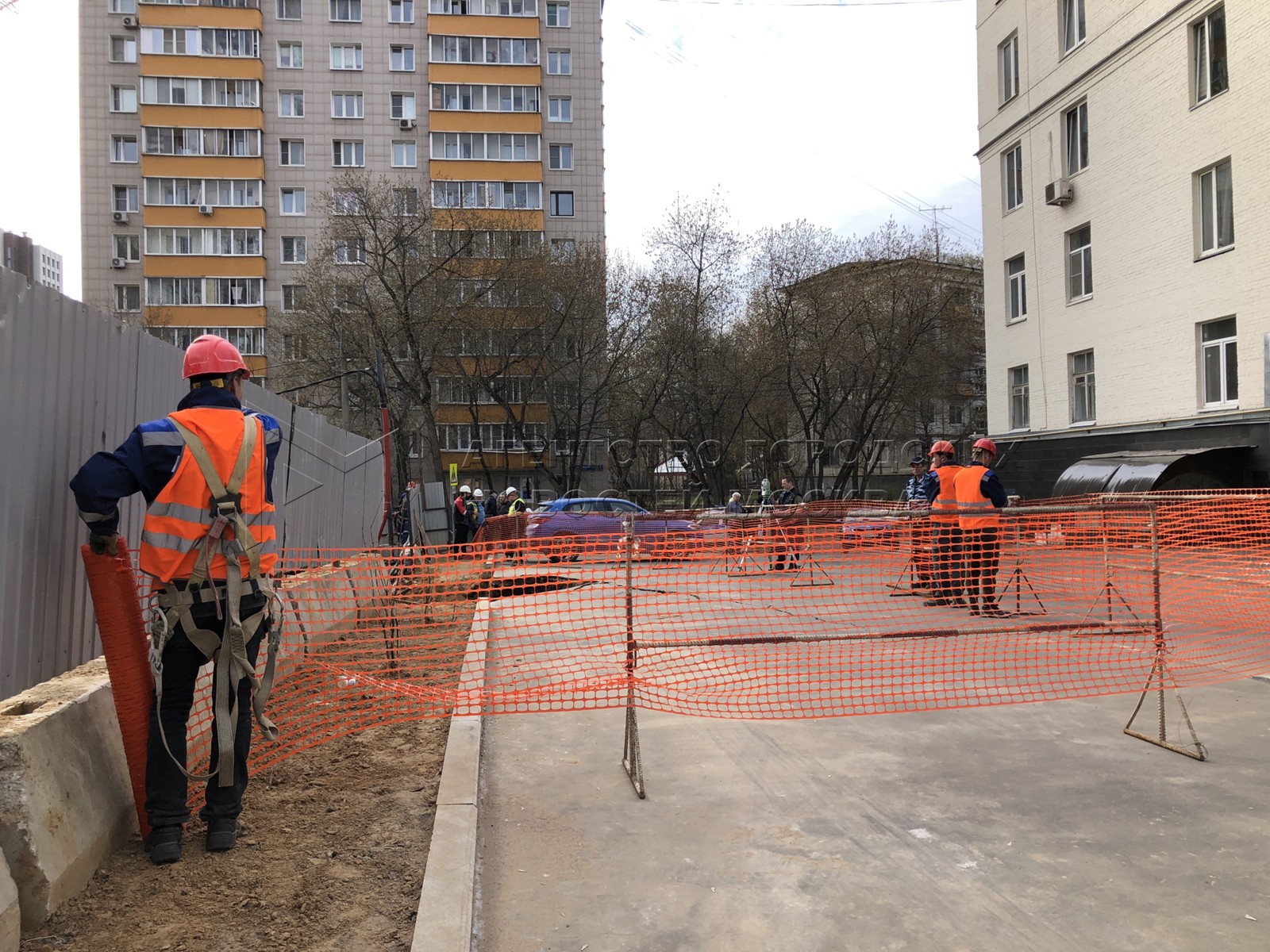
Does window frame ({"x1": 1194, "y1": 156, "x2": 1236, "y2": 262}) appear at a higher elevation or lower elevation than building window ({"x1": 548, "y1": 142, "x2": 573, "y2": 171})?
lower

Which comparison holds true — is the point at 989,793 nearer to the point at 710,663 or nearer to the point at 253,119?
the point at 710,663

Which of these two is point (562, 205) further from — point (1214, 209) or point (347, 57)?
point (1214, 209)

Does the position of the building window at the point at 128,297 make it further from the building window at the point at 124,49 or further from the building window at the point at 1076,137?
the building window at the point at 1076,137

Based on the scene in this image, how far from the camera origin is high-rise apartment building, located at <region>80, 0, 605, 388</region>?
50938 mm

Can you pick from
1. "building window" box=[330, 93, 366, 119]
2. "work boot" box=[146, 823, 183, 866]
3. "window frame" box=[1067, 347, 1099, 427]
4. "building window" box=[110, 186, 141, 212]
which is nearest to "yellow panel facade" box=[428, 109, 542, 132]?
"building window" box=[330, 93, 366, 119]

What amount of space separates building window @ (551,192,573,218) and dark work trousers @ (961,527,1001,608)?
154ft

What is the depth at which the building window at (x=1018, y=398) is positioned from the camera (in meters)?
28.0

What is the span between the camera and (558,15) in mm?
54719

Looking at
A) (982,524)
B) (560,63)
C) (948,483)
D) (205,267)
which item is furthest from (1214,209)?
(205,267)

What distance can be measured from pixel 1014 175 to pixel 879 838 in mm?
28109

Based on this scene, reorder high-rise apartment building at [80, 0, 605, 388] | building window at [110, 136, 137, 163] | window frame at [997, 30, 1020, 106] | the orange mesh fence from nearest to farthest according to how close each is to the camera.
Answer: the orange mesh fence, window frame at [997, 30, 1020, 106], high-rise apartment building at [80, 0, 605, 388], building window at [110, 136, 137, 163]

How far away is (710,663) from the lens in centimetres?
811

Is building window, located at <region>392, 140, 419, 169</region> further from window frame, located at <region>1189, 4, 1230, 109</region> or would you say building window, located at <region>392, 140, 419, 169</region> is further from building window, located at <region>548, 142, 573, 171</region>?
window frame, located at <region>1189, 4, 1230, 109</region>

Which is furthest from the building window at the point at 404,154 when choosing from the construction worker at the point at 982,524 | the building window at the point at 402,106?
the construction worker at the point at 982,524
